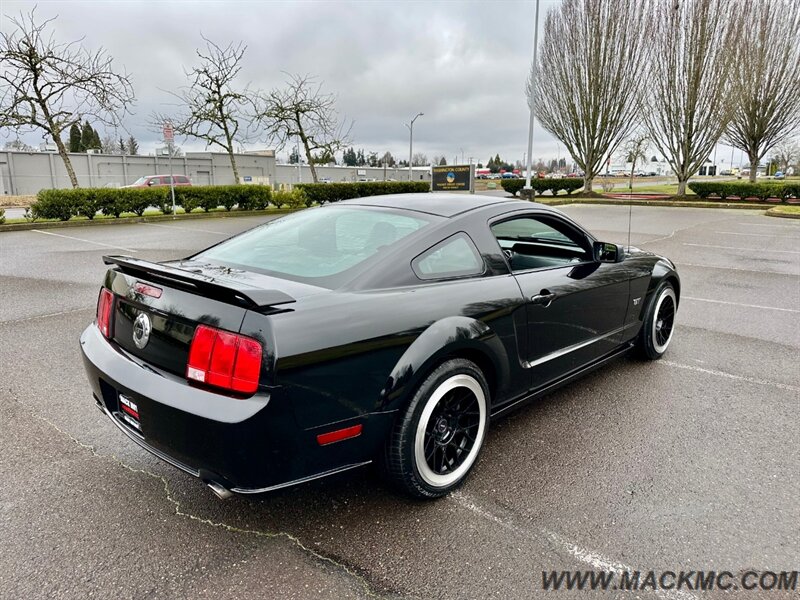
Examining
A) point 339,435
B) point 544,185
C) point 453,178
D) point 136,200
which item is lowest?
point 339,435

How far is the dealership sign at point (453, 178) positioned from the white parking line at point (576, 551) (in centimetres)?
2558

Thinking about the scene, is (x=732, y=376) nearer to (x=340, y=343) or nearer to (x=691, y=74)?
(x=340, y=343)

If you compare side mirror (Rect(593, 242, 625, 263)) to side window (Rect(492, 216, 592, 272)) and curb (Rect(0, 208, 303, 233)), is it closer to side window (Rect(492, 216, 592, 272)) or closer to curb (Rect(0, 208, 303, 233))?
side window (Rect(492, 216, 592, 272))

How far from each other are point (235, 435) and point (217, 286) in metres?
0.58

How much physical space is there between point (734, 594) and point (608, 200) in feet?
99.0

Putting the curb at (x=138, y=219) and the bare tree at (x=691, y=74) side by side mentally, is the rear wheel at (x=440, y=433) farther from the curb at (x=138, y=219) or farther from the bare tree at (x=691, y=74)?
the bare tree at (x=691, y=74)

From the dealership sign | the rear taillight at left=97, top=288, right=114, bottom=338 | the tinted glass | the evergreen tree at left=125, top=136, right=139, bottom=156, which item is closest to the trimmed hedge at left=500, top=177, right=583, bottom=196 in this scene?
the dealership sign

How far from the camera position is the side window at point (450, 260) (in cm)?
267

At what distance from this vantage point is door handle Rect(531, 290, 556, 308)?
3.07 meters

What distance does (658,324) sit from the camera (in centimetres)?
457

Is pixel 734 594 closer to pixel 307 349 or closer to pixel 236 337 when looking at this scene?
pixel 307 349

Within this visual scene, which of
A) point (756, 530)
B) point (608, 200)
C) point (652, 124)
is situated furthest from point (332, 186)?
point (756, 530)

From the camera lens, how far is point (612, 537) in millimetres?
2354

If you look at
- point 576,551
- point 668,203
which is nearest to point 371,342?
point 576,551
